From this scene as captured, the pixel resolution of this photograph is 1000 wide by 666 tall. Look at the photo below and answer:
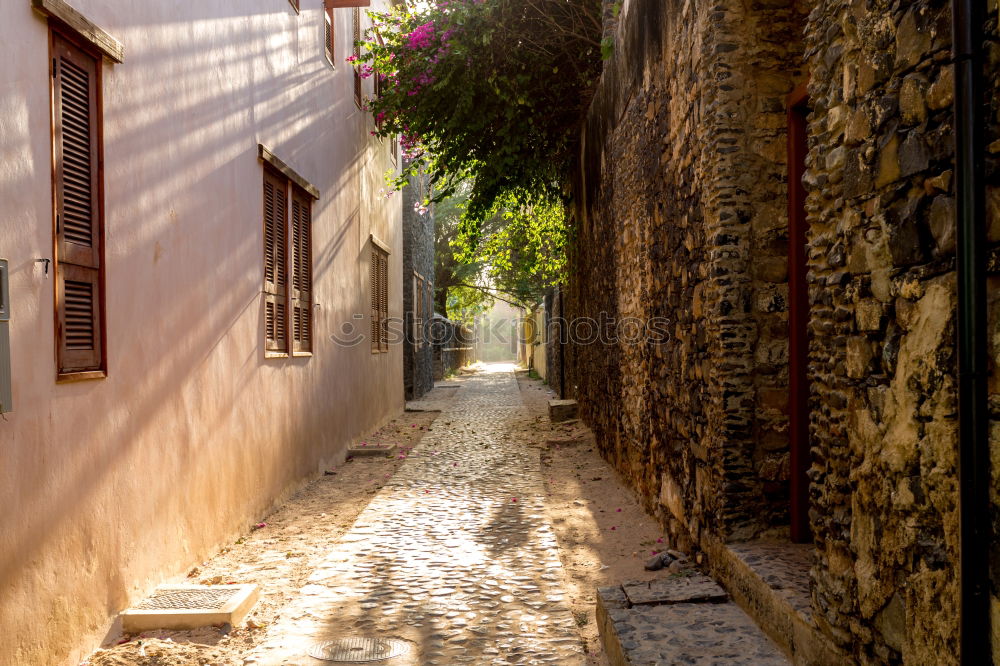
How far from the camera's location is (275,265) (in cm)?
697

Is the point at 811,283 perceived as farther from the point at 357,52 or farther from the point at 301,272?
the point at 357,52

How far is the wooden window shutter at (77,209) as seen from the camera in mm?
3475

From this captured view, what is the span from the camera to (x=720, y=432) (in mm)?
4109

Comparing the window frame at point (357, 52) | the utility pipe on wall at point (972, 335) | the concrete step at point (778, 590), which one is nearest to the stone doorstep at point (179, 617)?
the concrete step at point (778, 590)

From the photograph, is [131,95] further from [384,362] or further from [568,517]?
[384,362]

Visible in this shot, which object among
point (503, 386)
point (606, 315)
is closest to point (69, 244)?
point (606, 315)

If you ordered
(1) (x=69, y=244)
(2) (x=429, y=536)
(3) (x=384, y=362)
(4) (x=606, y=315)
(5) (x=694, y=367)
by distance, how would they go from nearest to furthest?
(1) (x=69, y=244) < (5) (x=694, y=367) < (2) (x=429, y=536) < (4) (x=606, y=315) < (3) (x=384, y=362)

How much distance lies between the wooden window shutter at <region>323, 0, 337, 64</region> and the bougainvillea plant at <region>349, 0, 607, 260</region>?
0.86 m

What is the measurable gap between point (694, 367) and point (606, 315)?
382 centimetres

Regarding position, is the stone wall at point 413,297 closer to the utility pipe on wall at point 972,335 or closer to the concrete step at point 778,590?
the concrete step at point 778,590

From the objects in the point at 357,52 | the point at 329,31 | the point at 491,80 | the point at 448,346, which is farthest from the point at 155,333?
the point at 448,346

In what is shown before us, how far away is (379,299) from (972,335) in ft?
36.8

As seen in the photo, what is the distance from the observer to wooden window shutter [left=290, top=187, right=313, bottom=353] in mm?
7629

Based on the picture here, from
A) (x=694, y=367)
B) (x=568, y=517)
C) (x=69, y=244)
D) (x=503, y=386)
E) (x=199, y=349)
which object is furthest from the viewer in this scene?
(x=503, y=386)
